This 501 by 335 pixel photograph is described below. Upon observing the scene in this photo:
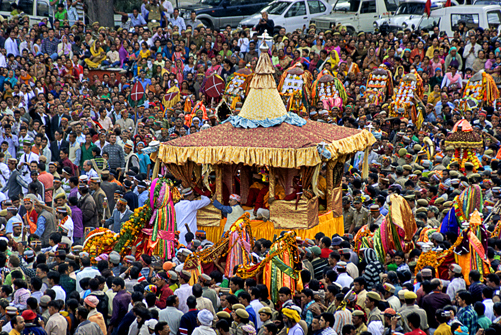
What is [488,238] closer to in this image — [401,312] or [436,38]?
[401,312]

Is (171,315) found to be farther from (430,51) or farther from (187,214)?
(430,51)

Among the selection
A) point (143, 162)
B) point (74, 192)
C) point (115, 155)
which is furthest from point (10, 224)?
point (143, 162)

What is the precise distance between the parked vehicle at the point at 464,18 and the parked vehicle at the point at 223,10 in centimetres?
566

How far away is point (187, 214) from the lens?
13.8 metres

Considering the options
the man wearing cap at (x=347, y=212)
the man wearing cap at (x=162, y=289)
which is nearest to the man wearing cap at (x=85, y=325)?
the man wearing cap at (x=162, y=289)

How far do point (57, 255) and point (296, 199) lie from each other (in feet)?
13.4

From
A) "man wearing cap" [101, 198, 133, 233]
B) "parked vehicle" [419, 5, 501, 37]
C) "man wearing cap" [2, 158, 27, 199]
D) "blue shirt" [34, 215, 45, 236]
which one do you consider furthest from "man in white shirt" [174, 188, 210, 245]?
"parked vehicle" [419, 5, 501, 37]

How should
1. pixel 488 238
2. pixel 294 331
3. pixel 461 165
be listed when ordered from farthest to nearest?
pixel 461 165, pixel 488 238, pixel 294 331

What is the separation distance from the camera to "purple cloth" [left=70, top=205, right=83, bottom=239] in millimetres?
13367

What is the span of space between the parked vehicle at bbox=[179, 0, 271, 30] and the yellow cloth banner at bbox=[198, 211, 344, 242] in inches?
553

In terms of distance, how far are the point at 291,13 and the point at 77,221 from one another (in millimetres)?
14706

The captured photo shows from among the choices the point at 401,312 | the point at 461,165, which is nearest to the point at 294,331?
the point at 401,312

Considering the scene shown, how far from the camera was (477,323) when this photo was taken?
9.30m

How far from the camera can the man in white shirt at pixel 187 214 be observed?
45.0 feet
